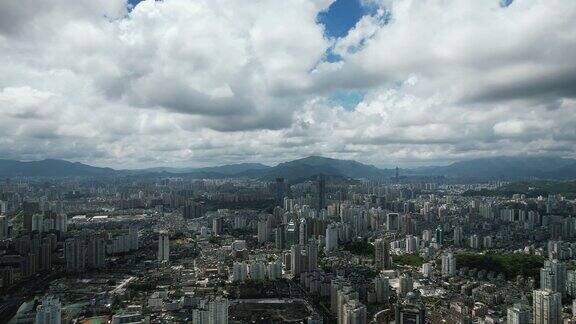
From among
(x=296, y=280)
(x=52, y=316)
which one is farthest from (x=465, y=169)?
(x=52, y=316)

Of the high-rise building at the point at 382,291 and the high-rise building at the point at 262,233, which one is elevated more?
the high-rise building at the point at 262,233

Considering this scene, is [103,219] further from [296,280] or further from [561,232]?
[561,232]

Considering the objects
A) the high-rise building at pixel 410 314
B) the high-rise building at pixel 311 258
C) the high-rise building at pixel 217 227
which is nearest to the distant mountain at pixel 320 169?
the high-rise building at pixel 217 227

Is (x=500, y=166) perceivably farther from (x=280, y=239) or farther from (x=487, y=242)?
(x=280, y=239)

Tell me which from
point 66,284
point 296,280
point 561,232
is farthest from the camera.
→ point 561,232

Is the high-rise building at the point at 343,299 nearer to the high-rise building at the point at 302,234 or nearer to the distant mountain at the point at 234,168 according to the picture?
the high-rise building at the point at 302,234

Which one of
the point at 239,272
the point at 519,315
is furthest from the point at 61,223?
the point at 519,315
